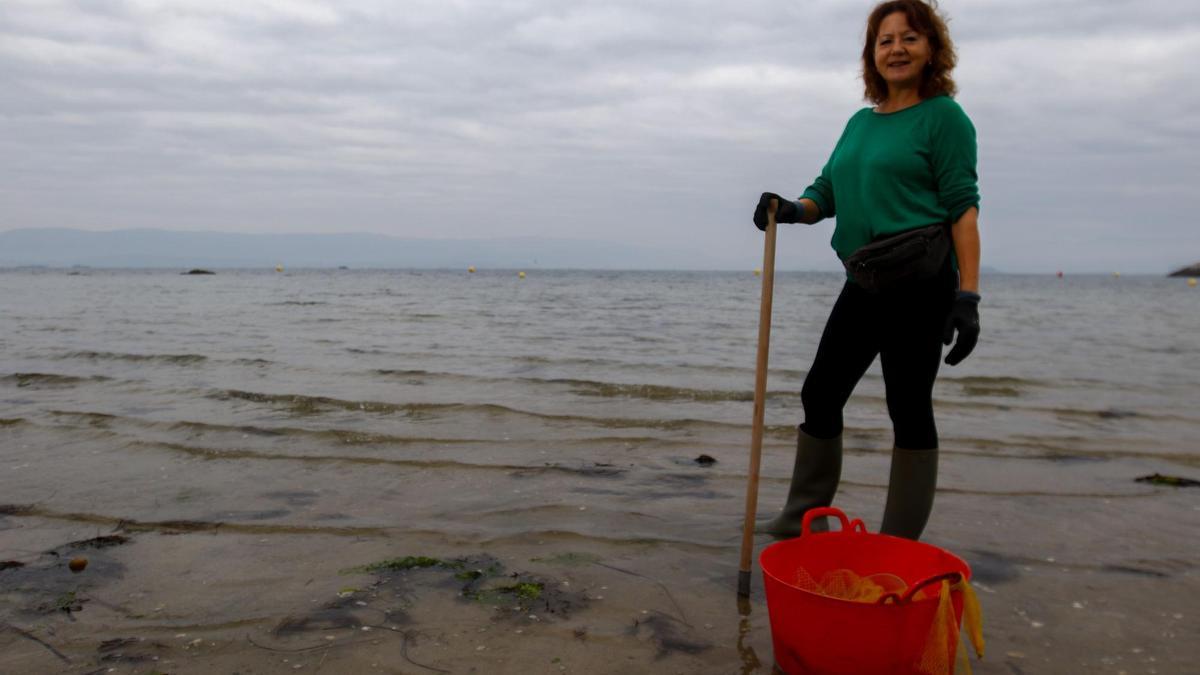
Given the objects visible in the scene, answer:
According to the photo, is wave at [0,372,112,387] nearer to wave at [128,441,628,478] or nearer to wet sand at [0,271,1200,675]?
wet sand at [0,271,1200,675]

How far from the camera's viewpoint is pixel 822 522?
13.0ft

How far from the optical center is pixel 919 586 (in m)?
2.31

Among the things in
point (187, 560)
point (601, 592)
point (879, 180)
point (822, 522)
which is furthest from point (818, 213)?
point (187, 560)

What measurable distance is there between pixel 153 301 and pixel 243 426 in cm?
2114

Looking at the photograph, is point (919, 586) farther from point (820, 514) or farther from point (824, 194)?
point (824, 194)

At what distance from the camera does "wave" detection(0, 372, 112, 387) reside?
28.8 ft

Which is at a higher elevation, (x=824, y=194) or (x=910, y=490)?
(x=824, y=194)

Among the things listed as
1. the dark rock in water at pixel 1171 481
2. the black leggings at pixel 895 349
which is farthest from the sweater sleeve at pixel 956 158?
the dark rock in water at pixel 1171 481

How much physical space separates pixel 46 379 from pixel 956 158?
9245 millimetres

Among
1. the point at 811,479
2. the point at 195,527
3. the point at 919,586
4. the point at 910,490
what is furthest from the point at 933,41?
the point at 195,527

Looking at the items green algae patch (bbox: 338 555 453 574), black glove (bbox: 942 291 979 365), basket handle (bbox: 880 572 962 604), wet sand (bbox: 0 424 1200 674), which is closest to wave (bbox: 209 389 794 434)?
wet sand (bbox: 0 424 1200 674)

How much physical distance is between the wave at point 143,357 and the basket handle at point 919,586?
382 inches

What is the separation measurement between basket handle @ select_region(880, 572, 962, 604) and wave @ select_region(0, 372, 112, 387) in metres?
8.69

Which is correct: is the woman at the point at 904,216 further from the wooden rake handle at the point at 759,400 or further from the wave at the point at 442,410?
the wave at the point at 442,410
